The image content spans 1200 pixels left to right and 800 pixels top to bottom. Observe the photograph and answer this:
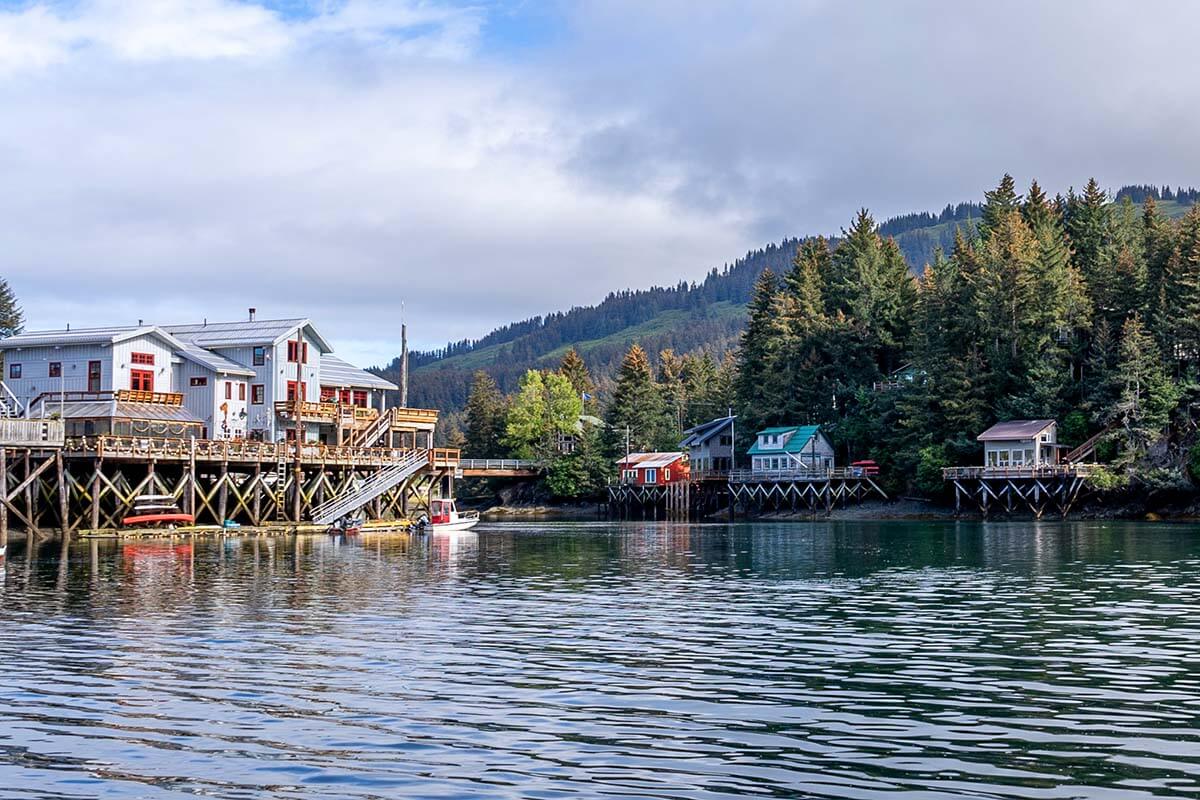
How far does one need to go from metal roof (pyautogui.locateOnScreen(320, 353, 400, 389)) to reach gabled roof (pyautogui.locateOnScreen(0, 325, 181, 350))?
34.9 feet

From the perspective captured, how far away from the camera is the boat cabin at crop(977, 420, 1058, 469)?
93562 mm

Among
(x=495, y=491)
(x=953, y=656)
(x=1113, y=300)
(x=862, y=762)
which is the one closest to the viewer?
(x=862, y=762)

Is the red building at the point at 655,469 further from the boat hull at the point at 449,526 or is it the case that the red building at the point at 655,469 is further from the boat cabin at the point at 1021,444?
the boat hull at the point at 449,526

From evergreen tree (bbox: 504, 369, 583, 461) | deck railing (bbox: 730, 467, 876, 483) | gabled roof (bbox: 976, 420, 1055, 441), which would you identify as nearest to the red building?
deck railing (bbox: 730, 467, 876, 483)

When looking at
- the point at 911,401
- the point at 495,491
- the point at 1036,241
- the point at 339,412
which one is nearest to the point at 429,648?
the point at 339,412

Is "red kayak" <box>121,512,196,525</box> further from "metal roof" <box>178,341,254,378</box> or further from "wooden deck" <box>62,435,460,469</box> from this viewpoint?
"metal roof" <box>178,341,254,378</box>

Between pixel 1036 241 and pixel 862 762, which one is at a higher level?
pixel 1036 241

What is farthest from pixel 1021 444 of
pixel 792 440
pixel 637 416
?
pixel 637 416

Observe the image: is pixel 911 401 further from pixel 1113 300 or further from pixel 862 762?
pixel 862 762

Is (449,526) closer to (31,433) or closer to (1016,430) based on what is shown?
(31,433)

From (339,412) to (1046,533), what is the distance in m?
42.0

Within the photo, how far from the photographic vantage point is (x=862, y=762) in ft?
47.7

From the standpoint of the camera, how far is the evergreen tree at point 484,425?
5906 inches

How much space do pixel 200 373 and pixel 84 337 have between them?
675 cm
